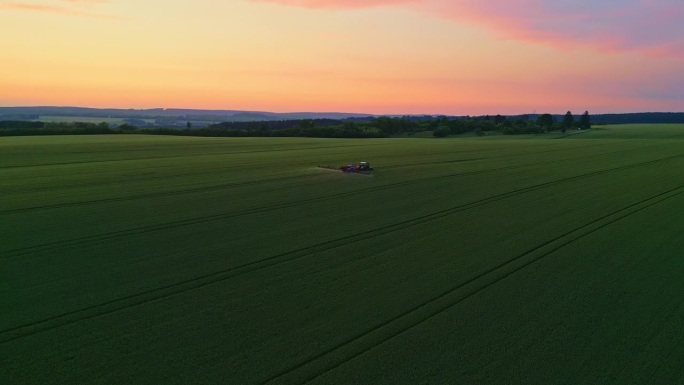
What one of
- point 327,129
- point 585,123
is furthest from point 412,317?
point 585,123

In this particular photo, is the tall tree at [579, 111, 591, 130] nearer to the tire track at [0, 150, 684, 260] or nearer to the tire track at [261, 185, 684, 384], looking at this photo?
the tire track at [0, 150, 684, 260]

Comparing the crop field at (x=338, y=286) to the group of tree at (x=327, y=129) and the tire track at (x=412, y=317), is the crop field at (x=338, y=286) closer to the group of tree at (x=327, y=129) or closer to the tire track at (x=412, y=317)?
the tire track at (x=412, y=317)

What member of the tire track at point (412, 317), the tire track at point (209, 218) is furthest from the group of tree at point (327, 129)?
the tire track at point (412, 317)

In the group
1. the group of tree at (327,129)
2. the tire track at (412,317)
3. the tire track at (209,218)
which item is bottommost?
the tire track at (412,317)

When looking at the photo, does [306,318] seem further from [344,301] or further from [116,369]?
[116,369]

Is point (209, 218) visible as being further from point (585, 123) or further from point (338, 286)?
point (585, 123)

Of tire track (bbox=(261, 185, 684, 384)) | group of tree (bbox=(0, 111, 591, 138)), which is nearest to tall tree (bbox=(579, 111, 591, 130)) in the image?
group of tree (bbox=(0, 111, 591, 138))
